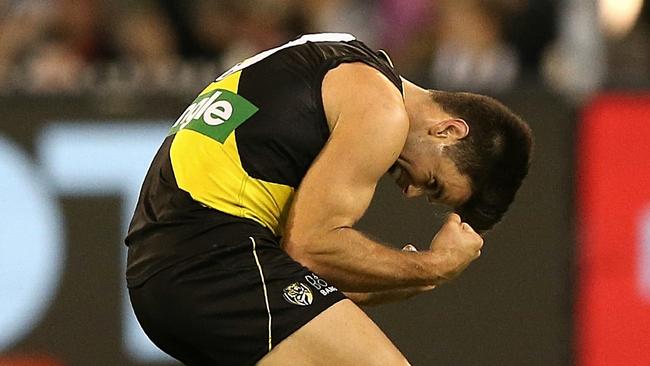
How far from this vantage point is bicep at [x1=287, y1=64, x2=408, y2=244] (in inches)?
203

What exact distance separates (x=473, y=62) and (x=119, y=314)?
2394 millimetres

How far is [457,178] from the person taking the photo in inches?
220

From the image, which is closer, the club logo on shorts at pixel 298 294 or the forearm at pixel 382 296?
the club logo on shorts at pixel 298 294

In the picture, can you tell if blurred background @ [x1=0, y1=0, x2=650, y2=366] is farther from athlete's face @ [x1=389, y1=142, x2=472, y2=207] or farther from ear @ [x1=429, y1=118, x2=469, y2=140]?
ear @ [x1=429, y1=118, x2=469, y2=140]

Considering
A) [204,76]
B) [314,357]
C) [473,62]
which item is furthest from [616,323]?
[314,357]

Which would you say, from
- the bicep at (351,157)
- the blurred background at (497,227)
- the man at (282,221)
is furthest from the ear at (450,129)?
the blurred background at (497,227)

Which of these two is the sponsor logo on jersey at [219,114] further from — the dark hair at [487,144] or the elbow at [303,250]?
the dark hair at [487,144]

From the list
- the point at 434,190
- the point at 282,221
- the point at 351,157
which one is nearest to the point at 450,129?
the point at 434,190

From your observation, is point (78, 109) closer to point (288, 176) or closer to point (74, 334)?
point (74, 334)

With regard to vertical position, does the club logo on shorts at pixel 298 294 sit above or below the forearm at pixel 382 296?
above

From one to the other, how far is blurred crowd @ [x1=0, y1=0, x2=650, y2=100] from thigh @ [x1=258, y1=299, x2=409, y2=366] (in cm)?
307

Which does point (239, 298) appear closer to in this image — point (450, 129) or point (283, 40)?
point (450, 129)

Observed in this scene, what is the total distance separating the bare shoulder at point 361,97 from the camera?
5172 mm

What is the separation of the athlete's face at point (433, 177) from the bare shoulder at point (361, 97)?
351 mm
